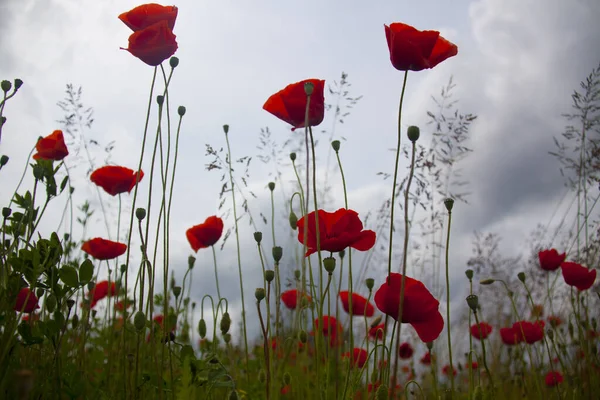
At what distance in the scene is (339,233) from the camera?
4.12 ft

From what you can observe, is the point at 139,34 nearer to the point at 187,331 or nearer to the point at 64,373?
the point at 64,373

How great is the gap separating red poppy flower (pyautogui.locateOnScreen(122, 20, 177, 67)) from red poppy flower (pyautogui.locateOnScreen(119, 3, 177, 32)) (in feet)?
0.13

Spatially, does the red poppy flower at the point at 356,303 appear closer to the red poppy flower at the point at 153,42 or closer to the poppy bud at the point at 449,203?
the poppy bud at the point at 449,203

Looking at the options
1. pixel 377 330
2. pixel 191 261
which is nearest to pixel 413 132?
pixel 377 330

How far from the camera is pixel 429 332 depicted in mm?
1190

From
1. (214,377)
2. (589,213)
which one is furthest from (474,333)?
(214,377)

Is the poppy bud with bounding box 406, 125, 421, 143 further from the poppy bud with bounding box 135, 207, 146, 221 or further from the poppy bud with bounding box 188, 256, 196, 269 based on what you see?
the poppy bud with bounding box 188, 256, 196, 269

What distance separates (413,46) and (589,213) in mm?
1906

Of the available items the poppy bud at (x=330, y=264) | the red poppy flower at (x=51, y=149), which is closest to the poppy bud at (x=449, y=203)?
the poppy bud at (x=330, y=264)

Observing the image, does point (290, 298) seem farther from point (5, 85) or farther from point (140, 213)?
point (5, 85)

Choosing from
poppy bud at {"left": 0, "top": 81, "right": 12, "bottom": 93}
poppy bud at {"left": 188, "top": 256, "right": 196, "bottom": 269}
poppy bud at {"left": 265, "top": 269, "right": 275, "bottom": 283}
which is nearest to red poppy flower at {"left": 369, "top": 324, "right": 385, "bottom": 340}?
poppy bud at {"left": 265, "top": 269, "right": 275, "bottom": 283}

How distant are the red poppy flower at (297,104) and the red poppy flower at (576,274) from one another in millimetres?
1488

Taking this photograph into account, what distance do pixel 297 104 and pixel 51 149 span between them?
1.29m

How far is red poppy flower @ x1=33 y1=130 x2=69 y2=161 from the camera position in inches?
83.0
